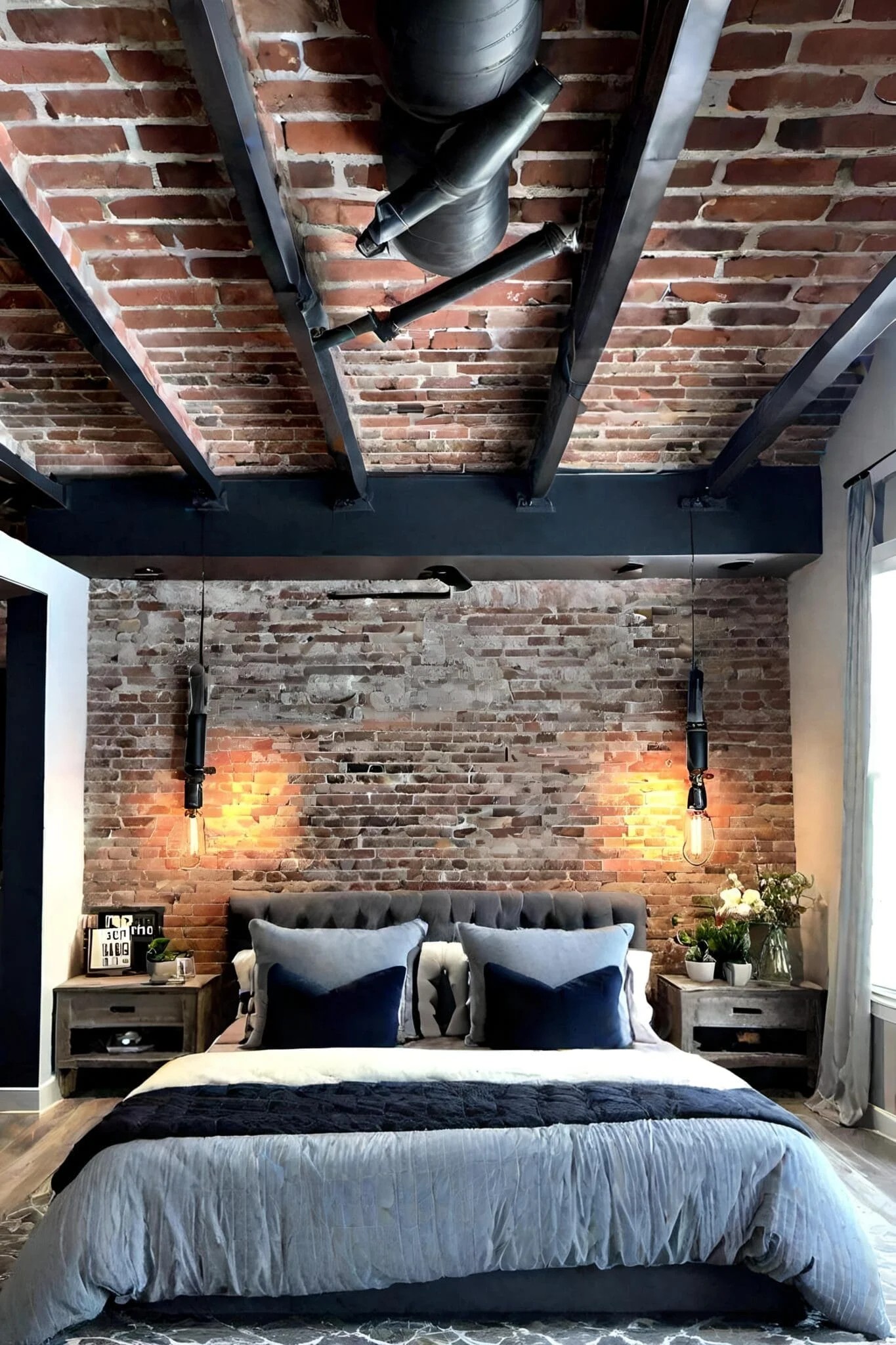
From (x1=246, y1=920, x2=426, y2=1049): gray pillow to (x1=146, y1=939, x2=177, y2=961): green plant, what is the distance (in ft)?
2.88

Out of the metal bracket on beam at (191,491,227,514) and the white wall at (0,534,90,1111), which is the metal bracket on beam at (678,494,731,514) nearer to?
the metal bracket on beam at (191,491,227,514)

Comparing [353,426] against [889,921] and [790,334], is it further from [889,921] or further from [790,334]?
[889,921]

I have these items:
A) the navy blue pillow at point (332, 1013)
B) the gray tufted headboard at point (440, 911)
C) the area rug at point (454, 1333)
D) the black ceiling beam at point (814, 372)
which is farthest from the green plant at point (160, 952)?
the black ceiling beam at point (814, 372)

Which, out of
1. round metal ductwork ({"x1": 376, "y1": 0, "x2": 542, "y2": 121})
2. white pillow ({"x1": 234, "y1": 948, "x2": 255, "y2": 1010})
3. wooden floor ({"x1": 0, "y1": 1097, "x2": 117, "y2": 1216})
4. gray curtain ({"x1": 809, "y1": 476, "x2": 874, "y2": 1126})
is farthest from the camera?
white pillow ({"x1": 234, "y1": 948, "x2": 255, "y2": 1010})

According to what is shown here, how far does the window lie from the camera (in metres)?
4.87

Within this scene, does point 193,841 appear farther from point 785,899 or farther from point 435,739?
point 785,899

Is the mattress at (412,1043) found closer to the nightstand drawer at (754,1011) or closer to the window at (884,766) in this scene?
the nightstand drawer at (754,1011)

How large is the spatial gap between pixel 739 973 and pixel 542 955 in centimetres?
123

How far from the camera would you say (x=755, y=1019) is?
17.6 feet

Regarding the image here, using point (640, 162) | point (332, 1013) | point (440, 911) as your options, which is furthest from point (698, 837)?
point (640, 162)

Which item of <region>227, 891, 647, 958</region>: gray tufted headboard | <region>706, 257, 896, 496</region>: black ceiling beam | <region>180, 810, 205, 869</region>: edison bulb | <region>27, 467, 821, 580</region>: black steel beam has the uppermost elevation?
<region>706, 257, 896, 496</region>: black ceiling beam

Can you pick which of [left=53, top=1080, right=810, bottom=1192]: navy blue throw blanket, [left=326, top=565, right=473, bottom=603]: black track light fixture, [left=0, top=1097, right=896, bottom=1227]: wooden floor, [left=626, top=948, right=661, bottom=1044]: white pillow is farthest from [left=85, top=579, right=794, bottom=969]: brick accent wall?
[left=53, top=1080, right=810, bottom=1192]: navy blue throw blanket

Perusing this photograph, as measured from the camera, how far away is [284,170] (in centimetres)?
288

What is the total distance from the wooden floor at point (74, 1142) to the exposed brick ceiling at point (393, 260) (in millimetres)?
3123
